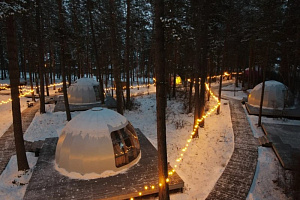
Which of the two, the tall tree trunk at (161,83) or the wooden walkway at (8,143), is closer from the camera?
the tall tree trunk at (161,83)

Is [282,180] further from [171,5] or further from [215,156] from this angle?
[171,5]

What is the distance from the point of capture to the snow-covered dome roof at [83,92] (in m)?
23.5

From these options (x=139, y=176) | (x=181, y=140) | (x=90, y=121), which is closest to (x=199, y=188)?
(x=139, y=176)

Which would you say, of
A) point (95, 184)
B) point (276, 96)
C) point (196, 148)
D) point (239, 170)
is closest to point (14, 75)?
point (95, 184)

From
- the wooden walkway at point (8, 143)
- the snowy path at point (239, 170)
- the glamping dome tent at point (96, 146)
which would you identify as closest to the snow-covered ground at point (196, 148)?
the snowy path at point (239, 170)

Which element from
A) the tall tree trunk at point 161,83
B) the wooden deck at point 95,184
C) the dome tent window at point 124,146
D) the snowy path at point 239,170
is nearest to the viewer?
the tall tree trunk at point 161,83

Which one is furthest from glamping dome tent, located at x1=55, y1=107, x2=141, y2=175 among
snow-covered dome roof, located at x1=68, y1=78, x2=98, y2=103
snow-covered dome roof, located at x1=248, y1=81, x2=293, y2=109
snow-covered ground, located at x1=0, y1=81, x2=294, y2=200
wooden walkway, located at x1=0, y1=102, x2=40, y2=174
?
snow-covered dome roof, located at x1=248, y1=81, x2=293, y2=109

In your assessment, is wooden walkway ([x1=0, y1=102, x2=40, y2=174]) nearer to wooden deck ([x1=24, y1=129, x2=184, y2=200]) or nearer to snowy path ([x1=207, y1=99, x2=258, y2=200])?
wooden deck ([x1=24, y1=129, x2=184, y2=200])

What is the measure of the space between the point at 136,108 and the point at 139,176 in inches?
530

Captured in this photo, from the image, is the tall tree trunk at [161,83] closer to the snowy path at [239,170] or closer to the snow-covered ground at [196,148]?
the snow-covered ground at [196,148]

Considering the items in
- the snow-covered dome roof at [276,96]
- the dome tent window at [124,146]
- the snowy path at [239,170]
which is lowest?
the snowy path at [239,170]

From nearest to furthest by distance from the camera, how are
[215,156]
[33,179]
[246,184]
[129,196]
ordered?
[129,196]
[33,179]
[246,184]
[215,156]

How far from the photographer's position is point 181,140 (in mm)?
14375

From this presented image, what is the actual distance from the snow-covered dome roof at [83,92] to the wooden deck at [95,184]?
1395 cm
